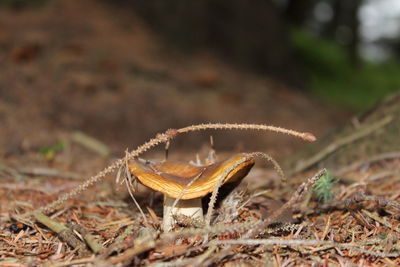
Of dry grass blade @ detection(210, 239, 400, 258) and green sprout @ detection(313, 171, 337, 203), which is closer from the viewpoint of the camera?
dry grass blade @ detection(210, 239, 400, 258)

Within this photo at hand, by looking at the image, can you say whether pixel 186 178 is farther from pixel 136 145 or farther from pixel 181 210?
pixel 136 145

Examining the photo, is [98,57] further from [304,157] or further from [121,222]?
[121,222]

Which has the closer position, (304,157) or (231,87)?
(304,157)

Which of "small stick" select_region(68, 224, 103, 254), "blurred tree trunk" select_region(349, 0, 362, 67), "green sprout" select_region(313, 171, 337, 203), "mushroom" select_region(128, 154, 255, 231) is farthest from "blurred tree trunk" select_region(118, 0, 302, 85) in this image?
"blurred tree trunk" select_region(349, 0, 362, 67)

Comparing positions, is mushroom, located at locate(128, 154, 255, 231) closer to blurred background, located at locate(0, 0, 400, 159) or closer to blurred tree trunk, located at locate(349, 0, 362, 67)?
blurred background, located at locate(0, 0, 400, 159)

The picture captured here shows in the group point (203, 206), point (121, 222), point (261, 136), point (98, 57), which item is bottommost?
point (121, 222)

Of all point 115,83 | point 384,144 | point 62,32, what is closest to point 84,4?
point 62,32
